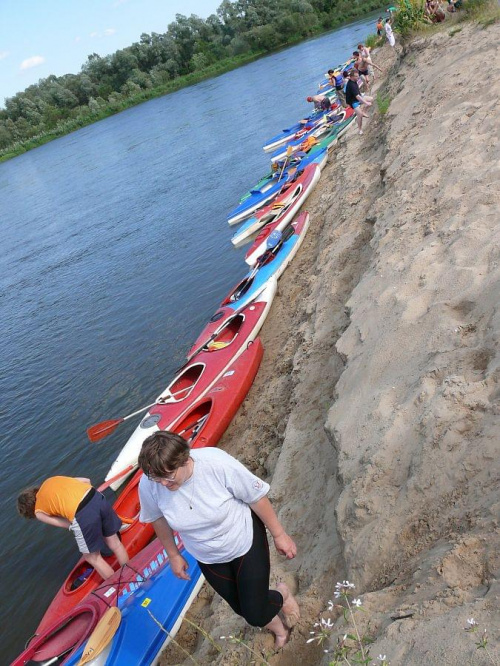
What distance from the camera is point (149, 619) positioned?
16.1 ft

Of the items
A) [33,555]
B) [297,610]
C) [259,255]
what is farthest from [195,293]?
[297,610]

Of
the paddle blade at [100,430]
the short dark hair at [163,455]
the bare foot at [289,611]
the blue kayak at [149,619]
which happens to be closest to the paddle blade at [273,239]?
the paddle blade at [100,430]

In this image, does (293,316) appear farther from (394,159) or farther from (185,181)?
(185,181)

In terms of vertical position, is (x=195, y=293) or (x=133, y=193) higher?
(x=133, y=193)

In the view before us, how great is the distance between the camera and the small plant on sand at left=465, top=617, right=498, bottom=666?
81.6 inches

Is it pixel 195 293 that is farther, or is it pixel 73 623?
pixel 195 293

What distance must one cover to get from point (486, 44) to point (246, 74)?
42255mm

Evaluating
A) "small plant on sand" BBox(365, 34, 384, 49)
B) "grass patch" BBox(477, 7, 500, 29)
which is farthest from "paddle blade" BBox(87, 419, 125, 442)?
"small plant on sand" BBox(365, 34, 384, 49)

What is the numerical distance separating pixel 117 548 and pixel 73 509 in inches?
34.6

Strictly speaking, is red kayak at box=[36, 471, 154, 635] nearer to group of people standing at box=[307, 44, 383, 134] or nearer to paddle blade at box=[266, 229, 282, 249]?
paddle blade at box=[266, 229, 282, 249]

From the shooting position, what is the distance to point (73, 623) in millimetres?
5031

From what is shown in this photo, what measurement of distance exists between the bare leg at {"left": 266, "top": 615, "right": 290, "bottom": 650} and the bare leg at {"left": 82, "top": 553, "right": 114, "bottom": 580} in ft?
8.66

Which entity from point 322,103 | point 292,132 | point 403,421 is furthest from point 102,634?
point 322,103

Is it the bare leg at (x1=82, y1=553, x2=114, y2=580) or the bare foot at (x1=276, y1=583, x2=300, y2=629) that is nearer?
the bare foot at (x1=276, y1=583, x2=300, y2=629)
